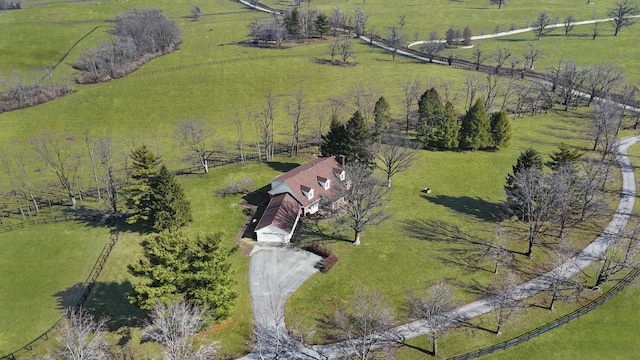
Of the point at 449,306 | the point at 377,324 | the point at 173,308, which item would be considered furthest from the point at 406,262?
the point at 173,308

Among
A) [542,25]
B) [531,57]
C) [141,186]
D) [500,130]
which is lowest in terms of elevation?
[141,186]

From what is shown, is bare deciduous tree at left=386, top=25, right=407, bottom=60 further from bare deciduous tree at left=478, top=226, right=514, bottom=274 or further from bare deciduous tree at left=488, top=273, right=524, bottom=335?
bare deciduous tree at left=488, top=273, right=524, bottom=335

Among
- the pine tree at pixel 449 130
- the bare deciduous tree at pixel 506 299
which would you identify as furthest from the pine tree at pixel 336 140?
the bare deciduous tree at pixel 506 299

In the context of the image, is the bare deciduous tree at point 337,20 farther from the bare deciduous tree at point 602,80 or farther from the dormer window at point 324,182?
the dormer window at point 324,182

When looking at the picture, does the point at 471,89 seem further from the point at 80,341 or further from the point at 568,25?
the point at 80,341

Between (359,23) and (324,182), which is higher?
(359,23)

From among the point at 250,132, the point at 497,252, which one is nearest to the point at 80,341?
the point at 497,252
